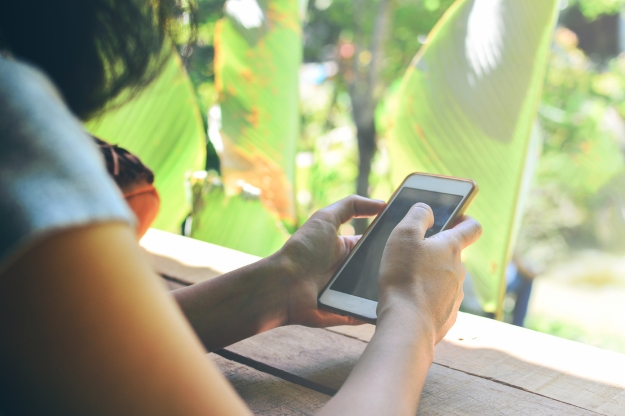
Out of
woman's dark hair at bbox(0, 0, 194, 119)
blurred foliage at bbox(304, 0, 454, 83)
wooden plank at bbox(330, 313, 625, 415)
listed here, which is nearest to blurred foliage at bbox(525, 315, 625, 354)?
blurred foliage at bbox(304, 0, 454, 83)

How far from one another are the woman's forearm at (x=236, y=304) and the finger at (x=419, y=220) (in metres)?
0.19

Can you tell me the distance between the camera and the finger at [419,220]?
553 mm

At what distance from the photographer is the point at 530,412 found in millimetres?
552

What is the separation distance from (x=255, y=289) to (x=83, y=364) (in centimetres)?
39

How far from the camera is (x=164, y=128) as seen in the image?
1773 millimetres

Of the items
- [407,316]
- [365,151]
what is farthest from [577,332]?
[407,316]

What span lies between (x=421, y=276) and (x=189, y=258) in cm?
64

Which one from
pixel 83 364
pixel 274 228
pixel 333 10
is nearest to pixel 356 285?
pixel 83 364

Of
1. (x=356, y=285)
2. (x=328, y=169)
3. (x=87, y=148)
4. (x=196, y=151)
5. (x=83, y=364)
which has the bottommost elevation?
(x=328, y=169)

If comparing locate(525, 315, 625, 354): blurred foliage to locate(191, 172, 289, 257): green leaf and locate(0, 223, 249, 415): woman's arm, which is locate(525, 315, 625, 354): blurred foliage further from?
locate(0, 223, 249, 415): woman's arm

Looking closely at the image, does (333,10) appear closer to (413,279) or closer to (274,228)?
(274,228)

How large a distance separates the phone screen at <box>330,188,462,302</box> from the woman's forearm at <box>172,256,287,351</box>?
7cm

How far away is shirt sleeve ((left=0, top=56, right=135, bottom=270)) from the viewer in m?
0.25

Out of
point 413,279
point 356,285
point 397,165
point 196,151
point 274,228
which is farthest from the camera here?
point 196,151
